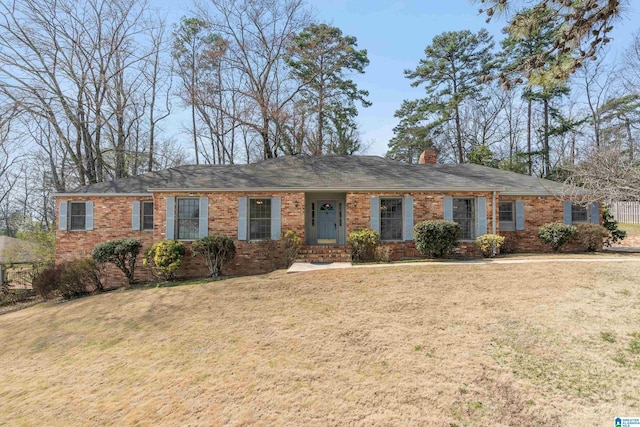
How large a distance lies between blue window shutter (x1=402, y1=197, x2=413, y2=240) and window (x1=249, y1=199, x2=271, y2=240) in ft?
16.6

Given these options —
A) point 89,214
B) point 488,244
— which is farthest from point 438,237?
point 89,214

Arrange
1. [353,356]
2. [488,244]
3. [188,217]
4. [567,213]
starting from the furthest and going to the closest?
[567,213] < [188,217] < [488,244] < [353,356]

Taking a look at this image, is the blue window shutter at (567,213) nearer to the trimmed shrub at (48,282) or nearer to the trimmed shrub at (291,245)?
the trimmed shrub at (291,245)

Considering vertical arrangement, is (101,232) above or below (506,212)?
below

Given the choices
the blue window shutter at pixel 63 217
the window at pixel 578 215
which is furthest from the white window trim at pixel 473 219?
the blue window shutter at pixel 63 217

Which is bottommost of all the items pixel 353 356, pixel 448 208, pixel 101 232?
pixel 353 356

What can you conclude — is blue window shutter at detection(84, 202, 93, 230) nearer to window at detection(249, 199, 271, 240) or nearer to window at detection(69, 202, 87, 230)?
window at detection(69, 202, 87, 230)

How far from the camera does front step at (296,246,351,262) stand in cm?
1067

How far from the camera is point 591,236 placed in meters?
11.6

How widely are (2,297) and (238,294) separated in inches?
460

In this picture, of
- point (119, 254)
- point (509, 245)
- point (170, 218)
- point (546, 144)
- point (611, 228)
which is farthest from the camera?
point (546, 144)

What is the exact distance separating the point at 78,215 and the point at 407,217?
13389mm

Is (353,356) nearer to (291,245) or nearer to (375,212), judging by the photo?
(291,245)

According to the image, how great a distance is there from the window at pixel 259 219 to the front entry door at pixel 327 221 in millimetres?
2258
